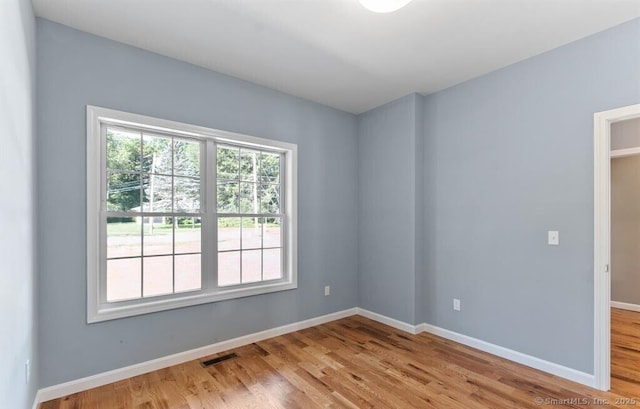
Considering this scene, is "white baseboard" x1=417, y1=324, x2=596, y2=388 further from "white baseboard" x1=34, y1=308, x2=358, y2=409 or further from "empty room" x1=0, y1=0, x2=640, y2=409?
"white baseboard" x1=34, y1=308, x2=358, y2=409

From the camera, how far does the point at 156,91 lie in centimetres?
271

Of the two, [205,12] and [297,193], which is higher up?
[205,12]

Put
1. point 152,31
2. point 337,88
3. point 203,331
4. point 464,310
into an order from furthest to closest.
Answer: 1. point 337,88
2. point 464,310
3. point 203,331
4. point 152,31

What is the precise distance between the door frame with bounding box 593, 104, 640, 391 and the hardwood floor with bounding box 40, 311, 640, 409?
21 cm

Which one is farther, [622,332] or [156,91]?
[622,332]

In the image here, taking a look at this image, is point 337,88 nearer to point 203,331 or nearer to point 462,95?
point 462,95

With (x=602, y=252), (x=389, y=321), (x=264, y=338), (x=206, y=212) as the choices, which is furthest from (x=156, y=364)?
(x=602, y=252)

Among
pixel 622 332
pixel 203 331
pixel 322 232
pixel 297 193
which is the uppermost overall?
pixel 297 193

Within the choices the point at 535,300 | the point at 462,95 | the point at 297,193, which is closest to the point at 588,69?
the point at 462,95

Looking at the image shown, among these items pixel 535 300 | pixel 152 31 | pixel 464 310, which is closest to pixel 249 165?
pixel 152 31

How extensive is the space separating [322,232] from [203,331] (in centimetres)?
171

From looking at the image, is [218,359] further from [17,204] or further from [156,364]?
[17,204]

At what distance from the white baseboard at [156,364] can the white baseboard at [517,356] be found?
54.7 inches

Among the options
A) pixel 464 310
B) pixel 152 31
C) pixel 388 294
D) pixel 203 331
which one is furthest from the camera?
pixel 388 294
